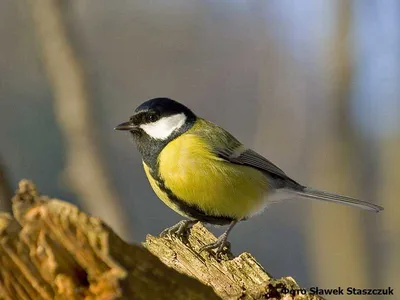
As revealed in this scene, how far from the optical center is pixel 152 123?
9.62 ft

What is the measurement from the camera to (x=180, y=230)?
258cm

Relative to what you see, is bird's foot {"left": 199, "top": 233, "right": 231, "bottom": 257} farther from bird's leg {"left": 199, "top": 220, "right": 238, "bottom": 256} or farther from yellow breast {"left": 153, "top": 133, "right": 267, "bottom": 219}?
yellow breast {"left": 153, "top": 133, "right": 267, "bottom": 219}

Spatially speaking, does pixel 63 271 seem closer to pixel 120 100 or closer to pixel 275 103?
pixel 275 103

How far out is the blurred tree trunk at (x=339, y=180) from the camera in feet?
13.2

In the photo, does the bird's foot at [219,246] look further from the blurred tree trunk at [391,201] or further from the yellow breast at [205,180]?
the blurred tree trunk at [391,201]

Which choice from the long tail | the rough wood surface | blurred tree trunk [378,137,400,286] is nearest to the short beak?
the long tail

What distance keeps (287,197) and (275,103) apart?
168cm

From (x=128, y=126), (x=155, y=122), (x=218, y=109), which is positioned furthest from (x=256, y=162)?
(x=218, y=109)

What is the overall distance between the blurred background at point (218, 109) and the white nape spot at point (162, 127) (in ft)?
0.62

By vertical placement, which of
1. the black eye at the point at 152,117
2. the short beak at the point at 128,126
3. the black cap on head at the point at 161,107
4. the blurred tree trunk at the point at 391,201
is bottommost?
the blurred tree trunk at the point at 391,201

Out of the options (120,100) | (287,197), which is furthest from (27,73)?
(287,197)

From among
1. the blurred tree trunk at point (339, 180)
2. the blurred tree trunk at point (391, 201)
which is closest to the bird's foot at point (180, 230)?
the blurred tree trunk at point (339, 180)

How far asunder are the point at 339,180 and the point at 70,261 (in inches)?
125

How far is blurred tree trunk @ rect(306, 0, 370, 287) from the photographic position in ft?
13.2
